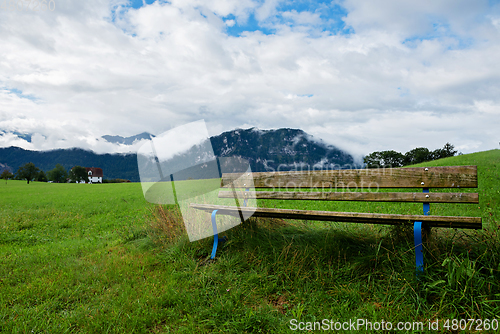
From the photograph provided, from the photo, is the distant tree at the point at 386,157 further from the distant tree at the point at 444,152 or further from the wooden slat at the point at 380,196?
the wooden slat at the point at 380,196

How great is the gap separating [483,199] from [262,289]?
22.9 feet

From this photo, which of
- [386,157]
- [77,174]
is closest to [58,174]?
[77,174]

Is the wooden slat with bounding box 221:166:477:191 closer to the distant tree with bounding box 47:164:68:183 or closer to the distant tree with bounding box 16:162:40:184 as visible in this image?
the distant tree with bounding box 16:162:40:184

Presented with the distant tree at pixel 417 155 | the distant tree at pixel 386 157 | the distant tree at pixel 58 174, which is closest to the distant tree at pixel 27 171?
the distant tree at pixel 58 174

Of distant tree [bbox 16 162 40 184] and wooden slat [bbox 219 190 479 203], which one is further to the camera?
distant tree [bbox 16 162 40 184]

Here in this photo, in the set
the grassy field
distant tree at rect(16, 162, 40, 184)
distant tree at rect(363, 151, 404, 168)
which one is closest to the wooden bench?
the grassy field

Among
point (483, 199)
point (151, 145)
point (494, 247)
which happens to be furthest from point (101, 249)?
point (483, 199)

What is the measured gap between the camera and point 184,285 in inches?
117

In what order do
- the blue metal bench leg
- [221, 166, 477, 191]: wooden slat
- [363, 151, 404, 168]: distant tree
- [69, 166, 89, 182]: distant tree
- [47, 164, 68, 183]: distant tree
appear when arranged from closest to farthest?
the blue metal bench leg → [221, 166, 477, 191]: wooden slat → [363, 151, 404, 168]: distant tree → [69, 166, 89, 182]: distant tree → [47, 164, 68, 183]: distant tree

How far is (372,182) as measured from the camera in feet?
10.7

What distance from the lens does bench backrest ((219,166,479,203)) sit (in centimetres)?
273

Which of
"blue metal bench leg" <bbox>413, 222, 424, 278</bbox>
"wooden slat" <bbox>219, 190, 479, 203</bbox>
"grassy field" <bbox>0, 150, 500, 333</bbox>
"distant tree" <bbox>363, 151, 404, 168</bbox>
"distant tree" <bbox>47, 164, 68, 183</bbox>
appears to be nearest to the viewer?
"grassy field" <bbox>0, 150, 500, 333</bbox>

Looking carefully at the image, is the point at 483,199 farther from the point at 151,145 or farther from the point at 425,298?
the point at 151,145

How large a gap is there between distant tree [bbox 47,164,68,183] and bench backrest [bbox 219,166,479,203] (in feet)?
321
